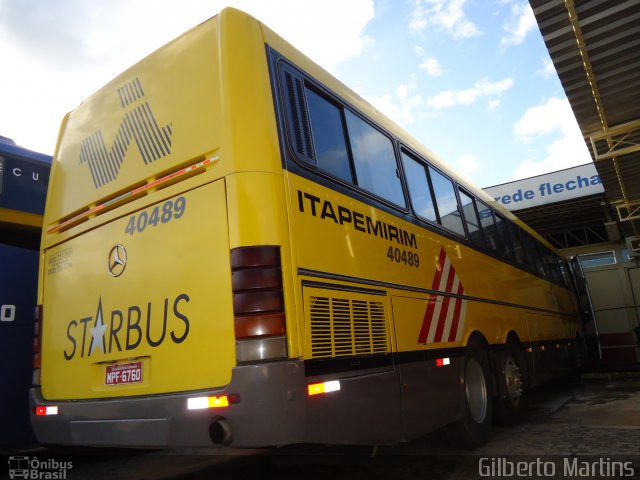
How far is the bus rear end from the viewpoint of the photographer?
2.91 metres

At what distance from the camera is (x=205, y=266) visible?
3.17m

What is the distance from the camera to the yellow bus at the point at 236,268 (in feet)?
9.71

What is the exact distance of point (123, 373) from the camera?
3.48 meters

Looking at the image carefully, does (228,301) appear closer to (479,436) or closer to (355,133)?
(355,133)

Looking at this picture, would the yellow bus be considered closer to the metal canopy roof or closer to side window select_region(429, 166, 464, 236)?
side window select_region(429, 166, 464, 236)

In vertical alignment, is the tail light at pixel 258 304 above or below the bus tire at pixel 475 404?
above

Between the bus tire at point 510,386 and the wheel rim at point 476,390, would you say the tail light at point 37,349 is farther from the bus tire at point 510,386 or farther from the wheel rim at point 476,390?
the bus tire at point 510,386

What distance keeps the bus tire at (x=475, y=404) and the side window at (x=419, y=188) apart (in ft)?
5.01

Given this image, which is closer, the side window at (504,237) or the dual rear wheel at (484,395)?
the dual rear wheel at (484,395)

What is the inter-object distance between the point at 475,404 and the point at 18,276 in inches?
197
